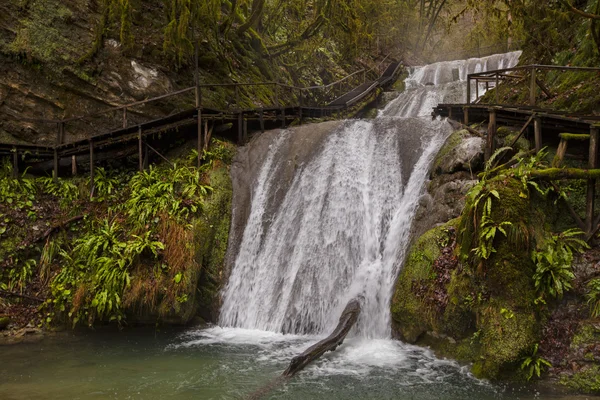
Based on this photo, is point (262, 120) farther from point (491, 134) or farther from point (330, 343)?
point (330, 343)

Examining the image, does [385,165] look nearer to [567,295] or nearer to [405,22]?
[567,295]

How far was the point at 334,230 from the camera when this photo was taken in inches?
465

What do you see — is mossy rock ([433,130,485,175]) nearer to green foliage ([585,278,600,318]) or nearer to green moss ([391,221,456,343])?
green moss ([391,221,456,343])

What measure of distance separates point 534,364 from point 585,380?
28.3 inches

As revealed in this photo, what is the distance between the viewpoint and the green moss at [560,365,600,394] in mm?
6719

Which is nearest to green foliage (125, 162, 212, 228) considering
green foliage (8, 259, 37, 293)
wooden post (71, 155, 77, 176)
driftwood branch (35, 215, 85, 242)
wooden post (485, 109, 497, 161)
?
driftwood branch (35, 215, 85, 242)

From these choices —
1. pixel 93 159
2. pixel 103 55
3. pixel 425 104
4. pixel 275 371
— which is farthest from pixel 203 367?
pixel 425 104

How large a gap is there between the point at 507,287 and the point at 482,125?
6099 mm

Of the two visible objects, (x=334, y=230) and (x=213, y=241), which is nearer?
(x=334, y=230)

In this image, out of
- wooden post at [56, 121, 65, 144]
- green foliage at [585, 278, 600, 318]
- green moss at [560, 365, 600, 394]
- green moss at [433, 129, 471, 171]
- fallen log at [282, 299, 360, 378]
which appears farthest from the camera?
wooden post at [56, 121, 65, 144]

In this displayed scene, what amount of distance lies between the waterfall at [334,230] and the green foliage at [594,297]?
3765 mm

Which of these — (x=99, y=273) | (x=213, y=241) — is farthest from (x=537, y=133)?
(x=99, y=273)

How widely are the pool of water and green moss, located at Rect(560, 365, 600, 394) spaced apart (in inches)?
27.2

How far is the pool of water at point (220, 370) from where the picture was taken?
23.5 ft
